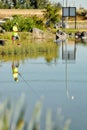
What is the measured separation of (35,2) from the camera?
80.1m

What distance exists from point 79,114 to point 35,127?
8345mm

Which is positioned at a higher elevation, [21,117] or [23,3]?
[21,117]

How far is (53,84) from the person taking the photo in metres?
16.9

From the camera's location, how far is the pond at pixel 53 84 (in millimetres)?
11222

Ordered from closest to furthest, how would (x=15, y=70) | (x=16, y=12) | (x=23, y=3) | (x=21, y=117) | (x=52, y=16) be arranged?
(x=21, y=117), (x=15, y=70), (x=52, y=16), (x=16, y=12), (x=23, y=3)

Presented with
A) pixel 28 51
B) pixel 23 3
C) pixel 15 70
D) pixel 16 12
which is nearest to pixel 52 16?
pixel 16 12

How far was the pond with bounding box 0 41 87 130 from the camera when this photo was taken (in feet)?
36.8

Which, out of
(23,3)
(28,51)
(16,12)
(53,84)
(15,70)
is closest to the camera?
(53,84)

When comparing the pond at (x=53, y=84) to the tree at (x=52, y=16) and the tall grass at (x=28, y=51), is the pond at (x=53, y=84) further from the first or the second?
the tree at (x=52, y=16)

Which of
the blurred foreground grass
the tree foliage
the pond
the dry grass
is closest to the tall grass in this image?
the pond

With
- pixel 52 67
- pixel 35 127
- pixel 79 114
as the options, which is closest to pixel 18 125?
pixel 35 127

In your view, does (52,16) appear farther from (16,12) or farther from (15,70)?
(15,70)

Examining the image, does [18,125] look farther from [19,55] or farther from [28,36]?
[28,36]

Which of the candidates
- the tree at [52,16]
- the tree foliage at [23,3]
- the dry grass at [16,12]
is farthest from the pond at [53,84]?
the tree foliage at [23,3]
